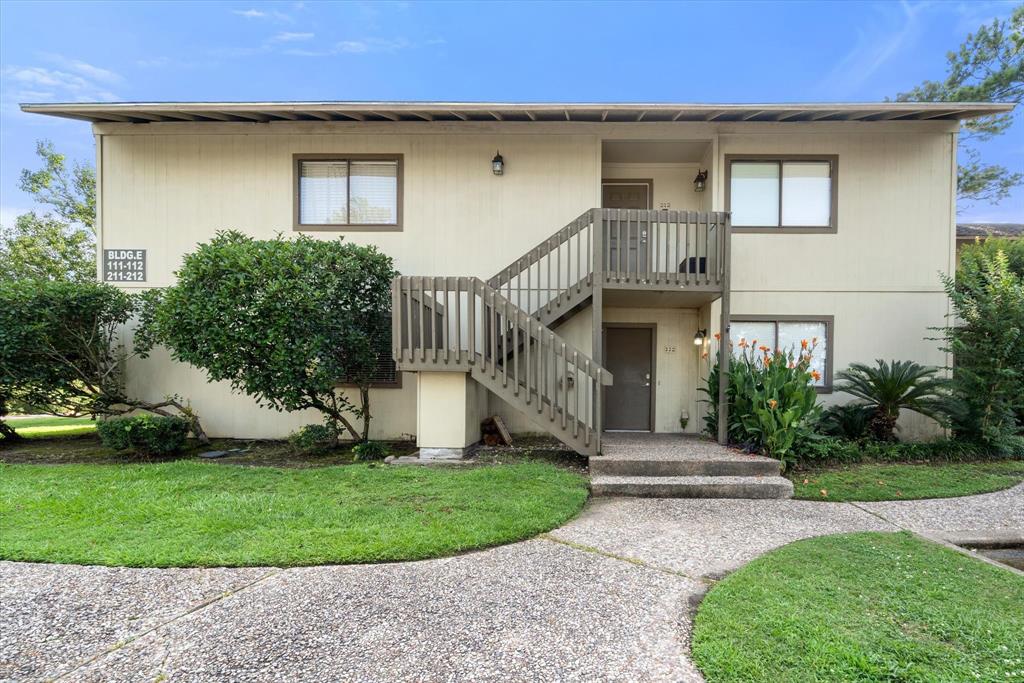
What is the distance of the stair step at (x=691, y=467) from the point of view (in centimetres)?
616

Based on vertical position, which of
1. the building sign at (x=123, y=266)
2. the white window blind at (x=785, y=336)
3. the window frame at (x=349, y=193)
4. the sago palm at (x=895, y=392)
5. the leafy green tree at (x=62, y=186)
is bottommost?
the sago palm at (x=895, y=392)

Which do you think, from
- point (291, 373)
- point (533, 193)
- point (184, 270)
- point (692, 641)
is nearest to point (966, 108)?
point (533, 193)

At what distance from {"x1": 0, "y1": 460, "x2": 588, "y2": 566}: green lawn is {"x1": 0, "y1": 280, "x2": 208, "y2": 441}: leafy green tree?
5.19ft

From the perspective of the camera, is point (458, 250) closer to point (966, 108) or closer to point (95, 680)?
point (95, 680)

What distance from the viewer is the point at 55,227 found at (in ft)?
63.3

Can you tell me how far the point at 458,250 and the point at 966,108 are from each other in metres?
8.62

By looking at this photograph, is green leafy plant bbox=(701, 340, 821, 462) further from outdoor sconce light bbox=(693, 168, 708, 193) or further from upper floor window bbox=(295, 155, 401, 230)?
upper floor window bbox=(295, 155, 401, 230)

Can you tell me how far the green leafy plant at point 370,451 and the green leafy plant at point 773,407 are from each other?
544 cm

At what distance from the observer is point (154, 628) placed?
2.90 m

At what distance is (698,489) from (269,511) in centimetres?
470

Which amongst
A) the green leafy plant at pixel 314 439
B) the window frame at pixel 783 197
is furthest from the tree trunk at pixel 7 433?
the window frame at pixel 783 197

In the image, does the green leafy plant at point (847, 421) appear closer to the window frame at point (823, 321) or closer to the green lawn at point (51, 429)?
the window frame at point (823, 321)

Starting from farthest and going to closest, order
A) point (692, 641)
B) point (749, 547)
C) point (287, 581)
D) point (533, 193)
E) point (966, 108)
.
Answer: point (533, 193) → point (966, 108) → point (749, 547) → point (287, 581) → point (692, 641)

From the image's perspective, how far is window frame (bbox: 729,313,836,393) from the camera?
8.55 meters
